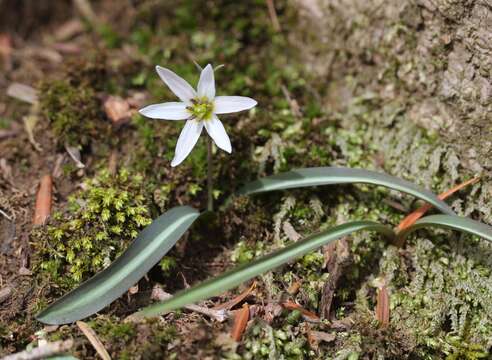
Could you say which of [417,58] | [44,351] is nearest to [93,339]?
[44,351]

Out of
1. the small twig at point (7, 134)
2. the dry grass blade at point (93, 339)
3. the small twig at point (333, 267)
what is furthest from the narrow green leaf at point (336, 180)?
the small twig at point (7, 134)

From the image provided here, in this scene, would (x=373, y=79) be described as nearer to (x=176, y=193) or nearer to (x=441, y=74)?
(x=441, y=74)

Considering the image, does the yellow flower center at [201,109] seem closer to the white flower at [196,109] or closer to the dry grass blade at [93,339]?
the white flower at [196,109]

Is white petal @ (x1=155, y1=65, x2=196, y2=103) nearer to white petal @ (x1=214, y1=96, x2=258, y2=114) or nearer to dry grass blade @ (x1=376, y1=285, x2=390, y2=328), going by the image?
white petal @ (x1=214, y1=96, x2=258, y2=114)

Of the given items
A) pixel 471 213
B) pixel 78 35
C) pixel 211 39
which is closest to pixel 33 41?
pixel 78 35

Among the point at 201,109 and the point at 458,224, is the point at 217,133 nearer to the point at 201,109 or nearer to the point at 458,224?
the point at 201,109

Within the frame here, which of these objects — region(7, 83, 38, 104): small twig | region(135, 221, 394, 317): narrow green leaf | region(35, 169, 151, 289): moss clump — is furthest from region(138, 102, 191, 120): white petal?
region(7, 83, 38, 104): small twig
